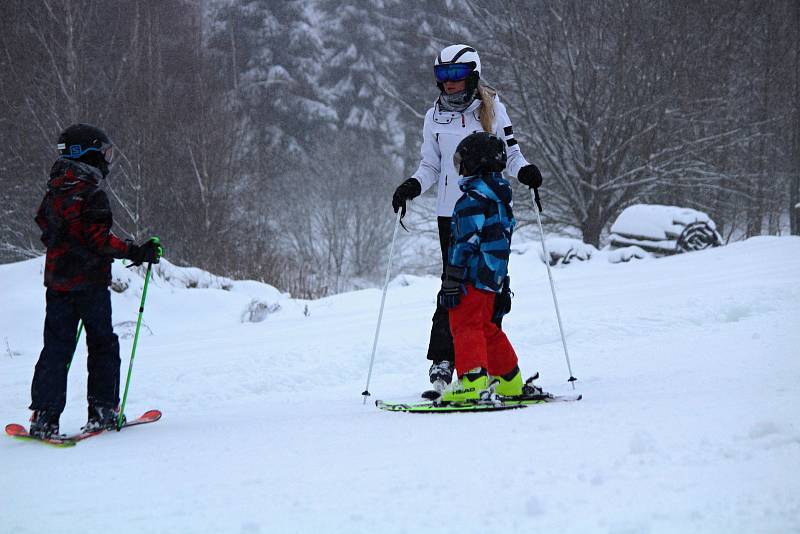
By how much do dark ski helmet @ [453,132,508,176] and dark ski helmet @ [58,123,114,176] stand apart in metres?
1.86

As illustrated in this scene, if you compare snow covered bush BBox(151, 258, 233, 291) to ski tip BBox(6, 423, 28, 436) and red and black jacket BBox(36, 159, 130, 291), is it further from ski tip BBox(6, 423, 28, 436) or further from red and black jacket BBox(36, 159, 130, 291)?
red and black jacket BBox(36, 159, 130, 291)

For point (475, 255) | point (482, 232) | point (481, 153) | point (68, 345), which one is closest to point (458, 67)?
point (481, 153)

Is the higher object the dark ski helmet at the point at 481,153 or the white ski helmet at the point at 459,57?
the white ski helmet at the point at 459,57

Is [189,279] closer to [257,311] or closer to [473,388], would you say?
[257,311]

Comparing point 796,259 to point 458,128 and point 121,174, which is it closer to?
point 458,128

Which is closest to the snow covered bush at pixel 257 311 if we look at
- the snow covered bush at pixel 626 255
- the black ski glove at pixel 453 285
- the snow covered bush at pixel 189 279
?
the snow covered bush at pixel 189 279

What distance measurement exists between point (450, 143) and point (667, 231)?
28.0ft

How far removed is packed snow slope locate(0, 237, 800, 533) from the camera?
240 centimetres

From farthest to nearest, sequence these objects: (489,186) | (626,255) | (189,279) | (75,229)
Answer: (626,255), (189,279), (489,186), (75,229)

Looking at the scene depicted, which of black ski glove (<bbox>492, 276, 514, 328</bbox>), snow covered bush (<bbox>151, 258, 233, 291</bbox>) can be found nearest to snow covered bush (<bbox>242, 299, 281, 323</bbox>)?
snow covered bush (<bbox>151, 258, 233, 291</bbox>)

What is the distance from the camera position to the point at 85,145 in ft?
13.5

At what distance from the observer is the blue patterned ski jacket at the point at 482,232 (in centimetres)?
400

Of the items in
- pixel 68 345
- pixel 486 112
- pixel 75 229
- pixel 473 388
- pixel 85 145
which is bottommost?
pixel 473 388

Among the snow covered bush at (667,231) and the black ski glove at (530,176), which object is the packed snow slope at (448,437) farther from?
the snow covered bush at (667,231)
